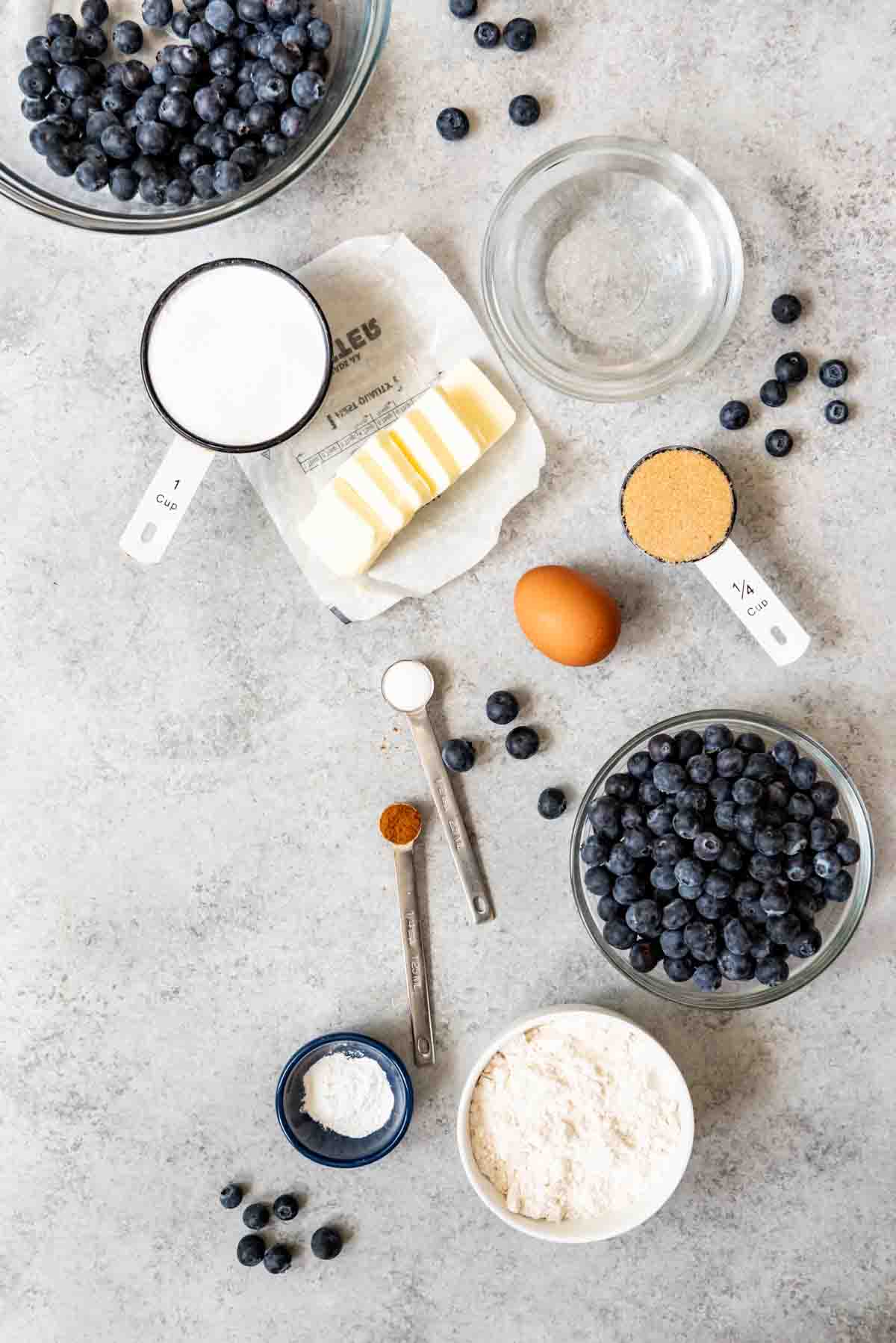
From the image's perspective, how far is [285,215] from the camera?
5.32 feet

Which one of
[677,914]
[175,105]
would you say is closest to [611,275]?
[175,105]

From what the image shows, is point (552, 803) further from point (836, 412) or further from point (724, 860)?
point (836, 412)

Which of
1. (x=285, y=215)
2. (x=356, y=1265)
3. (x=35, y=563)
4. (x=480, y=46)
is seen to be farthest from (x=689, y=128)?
(x=356, y=1265)

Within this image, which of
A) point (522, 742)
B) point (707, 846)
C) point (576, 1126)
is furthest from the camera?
point (522, 742)

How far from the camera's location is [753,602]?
155 centimetres

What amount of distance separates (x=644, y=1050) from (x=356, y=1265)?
0.65 m

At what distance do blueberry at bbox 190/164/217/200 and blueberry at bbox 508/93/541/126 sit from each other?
480 mm

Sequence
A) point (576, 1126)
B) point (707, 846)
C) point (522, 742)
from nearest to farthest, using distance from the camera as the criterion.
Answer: point (707, 846)
point (576, 1126)
point (522, 742)

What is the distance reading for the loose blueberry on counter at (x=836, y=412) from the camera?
5.25ft

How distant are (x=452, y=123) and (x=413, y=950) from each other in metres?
1.31

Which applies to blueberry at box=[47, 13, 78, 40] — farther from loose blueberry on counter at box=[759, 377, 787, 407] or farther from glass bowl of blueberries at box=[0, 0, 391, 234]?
loose blueberry on counter at box=[759, 377, 787, 407]

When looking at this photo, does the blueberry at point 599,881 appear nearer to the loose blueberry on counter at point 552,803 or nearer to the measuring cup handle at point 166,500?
the loose blueberry on counter at point 552,803

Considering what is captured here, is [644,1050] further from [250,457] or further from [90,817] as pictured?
[250,457]

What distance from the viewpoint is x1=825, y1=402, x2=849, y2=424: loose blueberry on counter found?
1600 mm
